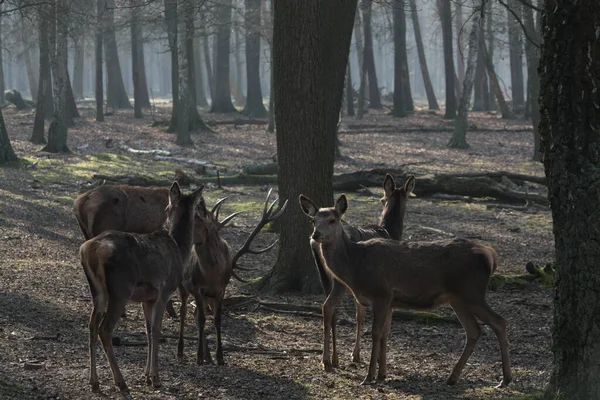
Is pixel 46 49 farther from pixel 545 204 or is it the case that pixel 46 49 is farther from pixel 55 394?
pixel 55 394

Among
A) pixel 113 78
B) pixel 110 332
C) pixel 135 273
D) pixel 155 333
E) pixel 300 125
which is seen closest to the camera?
pixel 110 332

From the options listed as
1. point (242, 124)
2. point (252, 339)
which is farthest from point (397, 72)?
point (252, 339)

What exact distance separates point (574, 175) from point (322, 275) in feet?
12.0

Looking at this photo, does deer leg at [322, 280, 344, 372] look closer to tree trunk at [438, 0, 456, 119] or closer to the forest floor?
the forest floor

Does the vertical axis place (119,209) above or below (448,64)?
below

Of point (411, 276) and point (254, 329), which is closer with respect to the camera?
point (411, 276)

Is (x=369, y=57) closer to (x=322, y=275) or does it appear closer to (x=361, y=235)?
(x=361, y=235)

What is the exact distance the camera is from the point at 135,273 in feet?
25.8

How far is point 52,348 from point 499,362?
4245 millimetres

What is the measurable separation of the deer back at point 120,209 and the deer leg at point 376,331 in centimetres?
460

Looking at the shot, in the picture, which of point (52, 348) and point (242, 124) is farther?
point (242, 124)

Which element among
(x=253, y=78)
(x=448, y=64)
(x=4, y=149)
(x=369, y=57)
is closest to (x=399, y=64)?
(x=369, y=57)

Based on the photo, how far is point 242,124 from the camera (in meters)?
42.7

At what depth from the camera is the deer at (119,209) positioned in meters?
12.0
